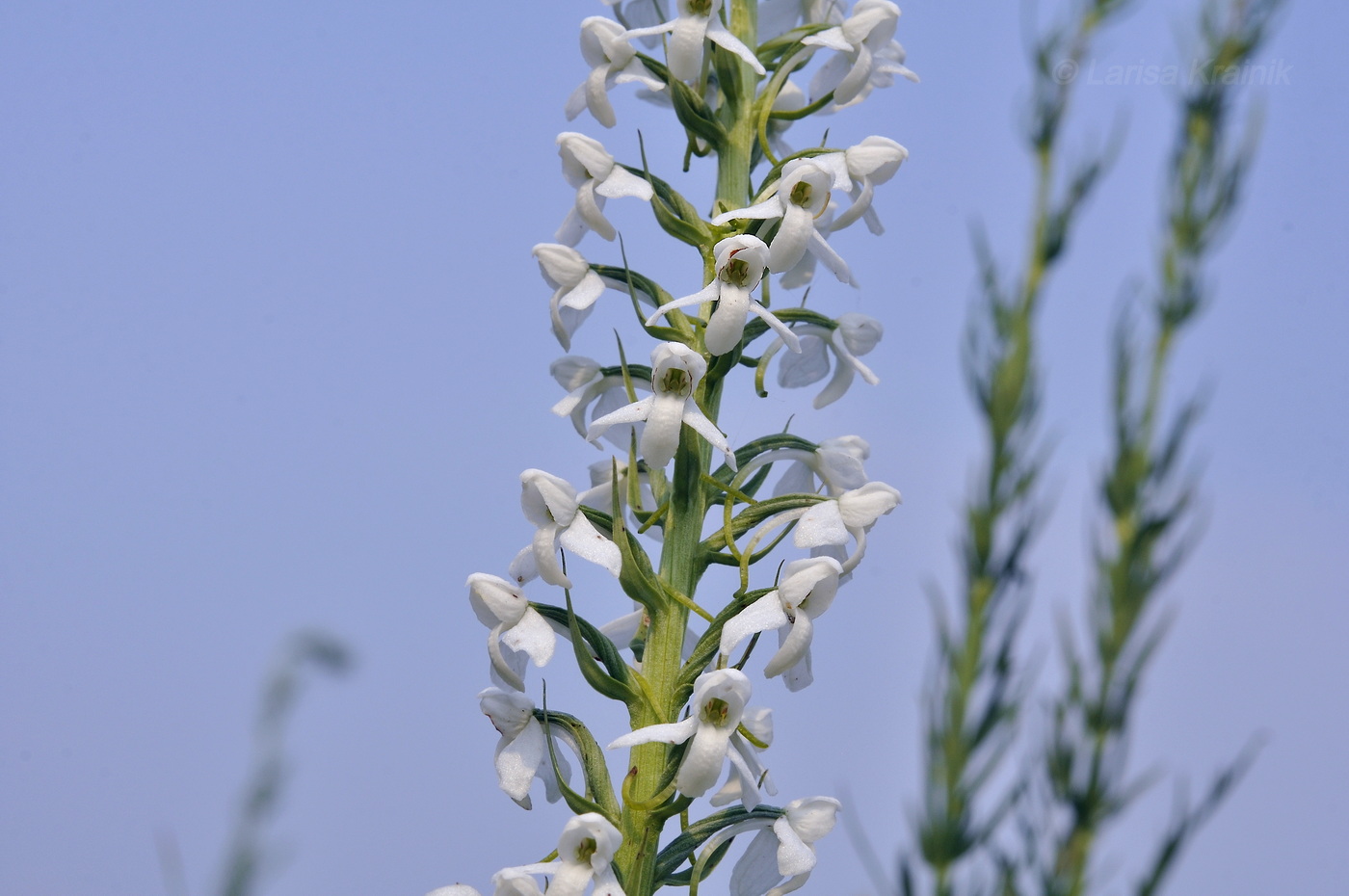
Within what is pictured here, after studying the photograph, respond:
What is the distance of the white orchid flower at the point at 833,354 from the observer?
4133 millimetres

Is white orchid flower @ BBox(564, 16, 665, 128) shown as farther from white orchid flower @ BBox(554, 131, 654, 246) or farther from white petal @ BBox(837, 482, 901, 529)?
white petal @ BBox(837, 482, 901, 529)

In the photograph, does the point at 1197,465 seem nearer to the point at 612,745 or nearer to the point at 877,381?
the point at 612,745

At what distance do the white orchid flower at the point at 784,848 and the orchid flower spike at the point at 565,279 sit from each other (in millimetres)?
1745

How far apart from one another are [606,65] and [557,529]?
1.73m

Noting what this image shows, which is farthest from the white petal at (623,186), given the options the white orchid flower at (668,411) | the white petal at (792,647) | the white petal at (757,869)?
the white petal at (757,869)

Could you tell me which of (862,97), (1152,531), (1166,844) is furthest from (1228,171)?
(862,97)

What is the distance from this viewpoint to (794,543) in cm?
362

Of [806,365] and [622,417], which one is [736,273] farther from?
[806,365]

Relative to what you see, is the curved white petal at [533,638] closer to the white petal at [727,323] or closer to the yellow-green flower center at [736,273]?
the white petal at [727,323]

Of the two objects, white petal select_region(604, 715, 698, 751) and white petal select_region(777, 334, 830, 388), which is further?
white petal select_region(777, 334, 830, 388)

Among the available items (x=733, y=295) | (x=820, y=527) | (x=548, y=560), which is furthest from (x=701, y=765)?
(x=733, y=295)

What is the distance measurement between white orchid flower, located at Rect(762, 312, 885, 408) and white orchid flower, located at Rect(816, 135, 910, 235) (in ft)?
1.24

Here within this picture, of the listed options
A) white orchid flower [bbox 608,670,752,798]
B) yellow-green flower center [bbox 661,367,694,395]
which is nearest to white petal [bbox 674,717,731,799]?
white orchid flower [bbox 608,670,752,798]

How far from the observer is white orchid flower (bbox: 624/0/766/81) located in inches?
155
